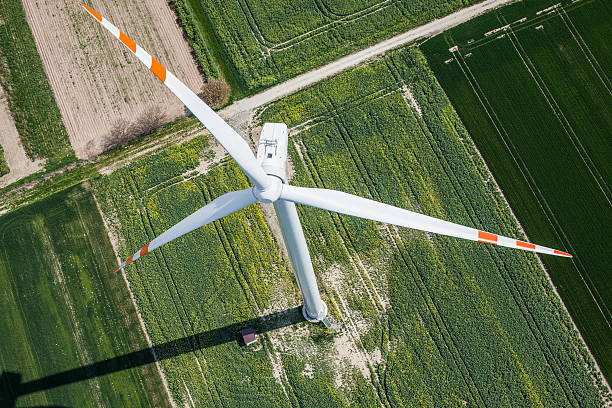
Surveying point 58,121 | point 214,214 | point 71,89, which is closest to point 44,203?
point 58,121

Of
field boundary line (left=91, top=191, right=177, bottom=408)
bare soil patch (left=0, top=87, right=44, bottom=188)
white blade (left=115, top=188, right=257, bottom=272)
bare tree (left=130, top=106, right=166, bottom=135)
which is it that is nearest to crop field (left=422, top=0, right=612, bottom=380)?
bare tree (left=130, top=106, right=166, bottom=135)

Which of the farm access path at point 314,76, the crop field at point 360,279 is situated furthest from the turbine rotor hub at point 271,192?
the farm access path at point 314,76

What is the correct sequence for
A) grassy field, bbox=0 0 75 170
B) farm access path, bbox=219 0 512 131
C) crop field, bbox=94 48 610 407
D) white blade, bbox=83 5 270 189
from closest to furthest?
white blade, bbox=83 5 270 189 < crop field, bbox=94 48 610 407 < farm access path, bbox=219 0 512 131 < grassy field, bbox=0 0 75 170

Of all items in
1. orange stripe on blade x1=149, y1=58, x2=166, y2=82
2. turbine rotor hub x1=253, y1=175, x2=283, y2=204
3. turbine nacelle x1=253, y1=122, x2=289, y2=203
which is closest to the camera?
orange stripe on blade x1=149, y1=58, x2=166, y2=82

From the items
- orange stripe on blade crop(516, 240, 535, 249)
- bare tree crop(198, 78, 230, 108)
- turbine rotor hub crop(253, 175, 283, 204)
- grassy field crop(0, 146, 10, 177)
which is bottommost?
orange stripe on blade crop(516, 240, 535, 249)

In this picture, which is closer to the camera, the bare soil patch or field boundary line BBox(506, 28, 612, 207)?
field boundary line BBox(506, 28, 612, 207)

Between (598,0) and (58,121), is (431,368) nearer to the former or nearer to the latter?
(598,0)

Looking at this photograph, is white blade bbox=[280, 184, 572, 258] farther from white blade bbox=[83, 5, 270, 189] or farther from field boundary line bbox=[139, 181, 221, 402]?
field boundary line bbox=[139, 181, 221, 402]

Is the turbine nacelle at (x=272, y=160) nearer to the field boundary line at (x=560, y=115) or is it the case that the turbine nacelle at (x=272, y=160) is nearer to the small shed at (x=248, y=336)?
the small shed at (x=248, y=336)

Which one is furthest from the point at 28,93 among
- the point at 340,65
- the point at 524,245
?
the point at 524,245
